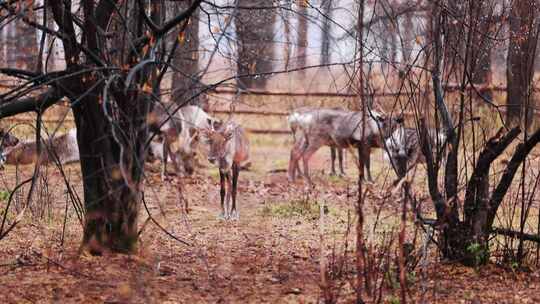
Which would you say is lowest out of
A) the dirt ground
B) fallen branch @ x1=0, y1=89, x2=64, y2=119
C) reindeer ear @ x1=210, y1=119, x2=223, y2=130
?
the dirt ground

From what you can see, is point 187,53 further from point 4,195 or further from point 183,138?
point 183,138

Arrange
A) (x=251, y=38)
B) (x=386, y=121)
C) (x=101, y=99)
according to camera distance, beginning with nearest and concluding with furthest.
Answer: (x=101, y=99) < (x=251, y=38) < (x=386, y=121)

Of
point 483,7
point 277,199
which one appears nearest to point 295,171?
point 277,199

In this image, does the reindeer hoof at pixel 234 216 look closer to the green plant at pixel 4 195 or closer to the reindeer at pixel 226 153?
the reindeer at pixel 226 153

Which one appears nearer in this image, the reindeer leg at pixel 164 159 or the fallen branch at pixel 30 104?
the fallen branch at pixel 30 104

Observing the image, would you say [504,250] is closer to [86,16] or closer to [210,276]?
[210,276]

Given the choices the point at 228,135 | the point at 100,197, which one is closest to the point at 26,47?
the point at 228,135

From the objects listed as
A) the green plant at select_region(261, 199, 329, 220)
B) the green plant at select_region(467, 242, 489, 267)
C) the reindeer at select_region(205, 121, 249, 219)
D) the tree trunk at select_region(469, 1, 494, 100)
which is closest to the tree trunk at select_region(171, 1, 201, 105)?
the reindeer at select_region(205, 121, 249, 219)

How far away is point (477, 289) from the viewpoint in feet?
19.2

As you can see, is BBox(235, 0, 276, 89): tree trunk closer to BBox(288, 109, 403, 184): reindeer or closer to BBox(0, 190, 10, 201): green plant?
BBox(0, 190, 10, 201): green plant

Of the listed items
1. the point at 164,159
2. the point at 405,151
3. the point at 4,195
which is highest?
the point at 405,151

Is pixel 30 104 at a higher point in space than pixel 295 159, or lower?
higher

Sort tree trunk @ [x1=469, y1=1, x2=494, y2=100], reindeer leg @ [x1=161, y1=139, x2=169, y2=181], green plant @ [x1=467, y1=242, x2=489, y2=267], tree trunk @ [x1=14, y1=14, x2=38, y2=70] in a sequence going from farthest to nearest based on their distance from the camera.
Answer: reindeer leg @ [x1=161, y1=139, x2=169, y2=181], tree trunk @ [x1=14, y1=14, x2=38, y2=70], green plant @ [x1=467, y1=242, x2=489, y2=267], tree trunk @ [x1=469, y1=1, x2=494, y2=100]

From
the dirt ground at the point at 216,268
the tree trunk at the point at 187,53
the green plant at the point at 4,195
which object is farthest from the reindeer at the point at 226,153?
the green plant at the point at 4,195
